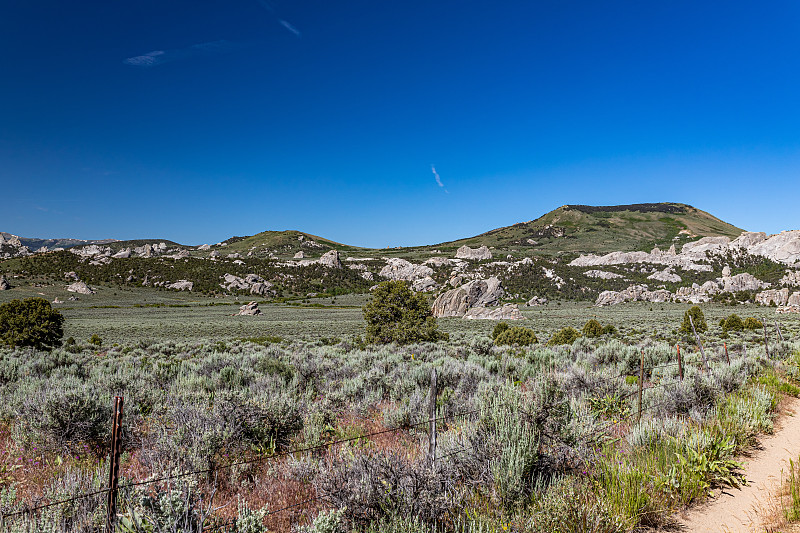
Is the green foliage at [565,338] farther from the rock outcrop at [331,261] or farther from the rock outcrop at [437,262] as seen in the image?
the rock outcrop at [437,262]

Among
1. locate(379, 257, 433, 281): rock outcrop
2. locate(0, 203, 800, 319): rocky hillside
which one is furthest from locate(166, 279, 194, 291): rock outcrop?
locate(379, 257, 433, 281): rock outcrop

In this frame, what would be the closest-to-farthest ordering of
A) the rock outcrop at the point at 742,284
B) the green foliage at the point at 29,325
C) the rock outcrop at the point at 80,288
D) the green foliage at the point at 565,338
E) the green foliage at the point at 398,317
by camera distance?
the green foliage at the point at 29,325
the green foliage at the point at 565,338
the green foliage at the point at 398,317
the rock outcrop at the point at 80,288
the rock outcrop at the point at 742,284

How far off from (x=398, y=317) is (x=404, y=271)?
115 metres

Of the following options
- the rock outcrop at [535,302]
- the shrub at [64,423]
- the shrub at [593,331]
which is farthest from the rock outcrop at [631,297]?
the shrub at [64,423]

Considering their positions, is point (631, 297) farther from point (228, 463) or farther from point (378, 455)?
point (228, 463)

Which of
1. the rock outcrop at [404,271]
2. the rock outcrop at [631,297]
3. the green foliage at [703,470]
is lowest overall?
the rock outcrop at [631,297]

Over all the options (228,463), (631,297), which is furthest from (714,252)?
(228,463)

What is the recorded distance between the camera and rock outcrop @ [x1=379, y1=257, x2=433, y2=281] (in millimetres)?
135050

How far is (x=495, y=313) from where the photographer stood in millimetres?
57031

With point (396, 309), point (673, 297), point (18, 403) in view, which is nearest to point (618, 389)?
point (18, 403)

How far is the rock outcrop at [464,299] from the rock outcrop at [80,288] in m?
73.7

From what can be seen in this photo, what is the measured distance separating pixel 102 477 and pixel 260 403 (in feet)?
7.01

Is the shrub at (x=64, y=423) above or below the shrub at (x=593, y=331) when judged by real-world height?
above

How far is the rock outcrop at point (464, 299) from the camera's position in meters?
65.6
